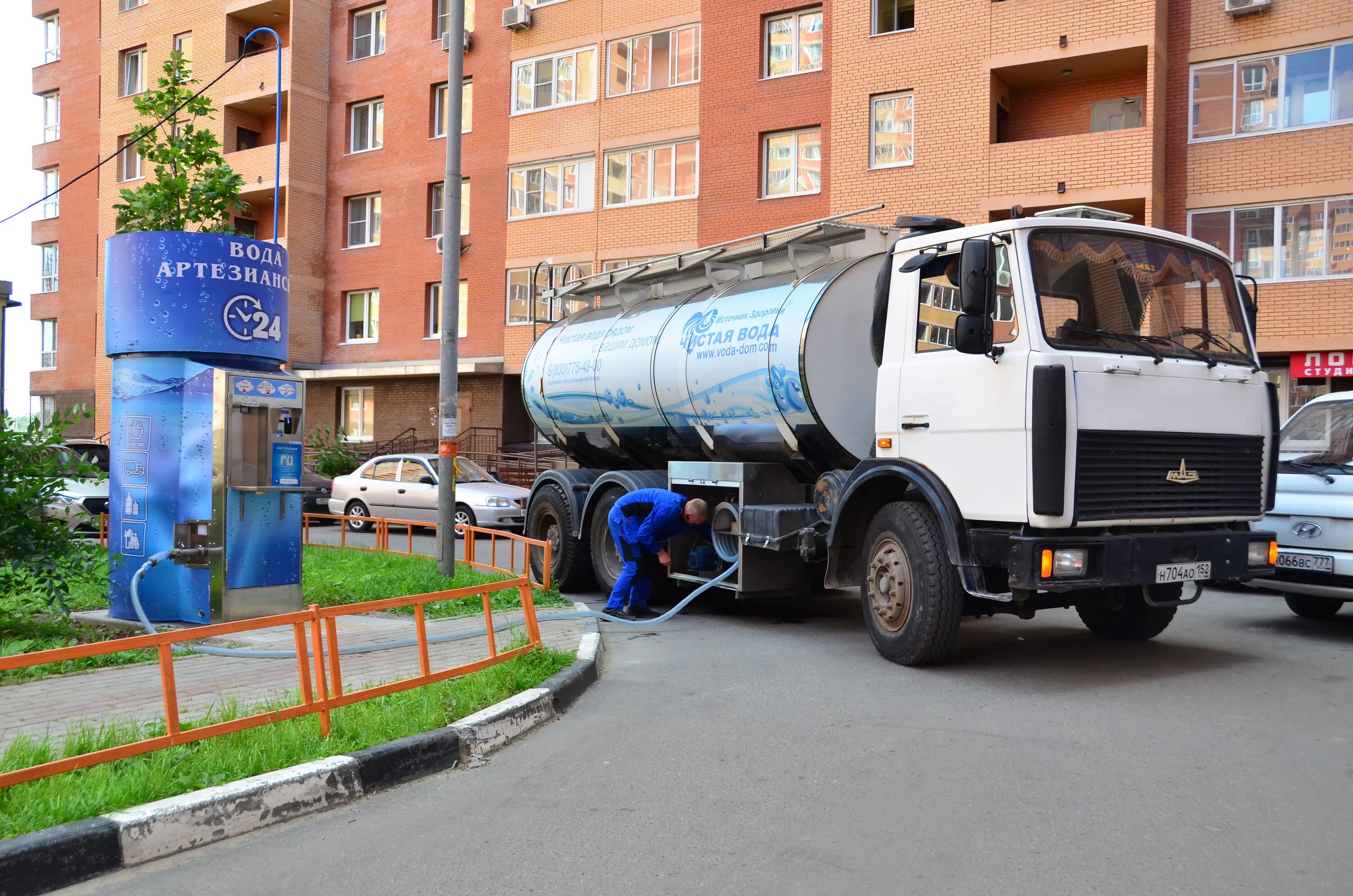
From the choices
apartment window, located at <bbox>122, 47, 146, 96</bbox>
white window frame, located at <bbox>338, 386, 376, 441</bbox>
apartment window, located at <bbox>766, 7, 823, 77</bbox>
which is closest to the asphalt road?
apartment window, located at <bbox>766, 7, 823, 77</bbox>

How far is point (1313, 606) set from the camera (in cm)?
1016

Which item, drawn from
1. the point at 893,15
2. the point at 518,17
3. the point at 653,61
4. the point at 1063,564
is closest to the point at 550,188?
Result: the point at 653,61

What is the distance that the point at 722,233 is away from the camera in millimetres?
26672

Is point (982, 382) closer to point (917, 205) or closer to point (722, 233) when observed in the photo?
point (917, 205)

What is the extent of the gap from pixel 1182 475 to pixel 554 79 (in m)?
26.1

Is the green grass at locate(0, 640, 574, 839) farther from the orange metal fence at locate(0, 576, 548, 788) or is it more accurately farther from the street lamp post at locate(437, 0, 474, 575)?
the street lamp post at locate(437, 0, 474, 575)

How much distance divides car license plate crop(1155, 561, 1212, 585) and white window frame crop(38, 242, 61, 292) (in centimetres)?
4472

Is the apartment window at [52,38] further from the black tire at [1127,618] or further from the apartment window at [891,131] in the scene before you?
the black tire at [1127,618]

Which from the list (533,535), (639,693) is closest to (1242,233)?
(533,535)

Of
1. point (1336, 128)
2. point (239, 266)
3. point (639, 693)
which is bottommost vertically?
point (639, 693)

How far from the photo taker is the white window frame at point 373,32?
3462cm

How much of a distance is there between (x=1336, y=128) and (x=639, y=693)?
19.6 m

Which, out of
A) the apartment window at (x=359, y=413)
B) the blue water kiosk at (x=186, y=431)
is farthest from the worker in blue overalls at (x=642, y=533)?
the apartment window at (x=359, y=413)

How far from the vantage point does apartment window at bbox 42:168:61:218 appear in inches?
1698
